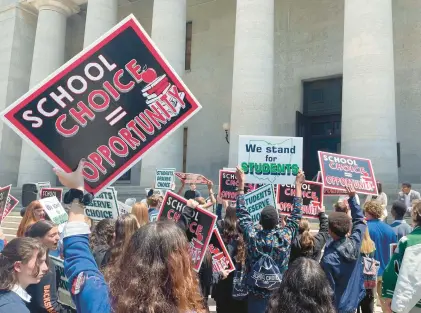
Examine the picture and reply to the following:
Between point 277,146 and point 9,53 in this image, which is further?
point 9,53

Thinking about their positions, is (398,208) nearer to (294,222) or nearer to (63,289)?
(294,222)

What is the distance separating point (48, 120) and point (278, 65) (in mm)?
15658

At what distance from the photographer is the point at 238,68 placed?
13195 millimetres

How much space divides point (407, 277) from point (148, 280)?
8.92ft

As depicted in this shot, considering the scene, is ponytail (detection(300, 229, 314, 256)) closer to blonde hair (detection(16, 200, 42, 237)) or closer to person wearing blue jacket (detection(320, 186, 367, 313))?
person wearing blue jacket (detection(320, 186, 367, 313))

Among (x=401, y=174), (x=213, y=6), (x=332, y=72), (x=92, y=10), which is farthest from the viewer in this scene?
(x=213, y=6)

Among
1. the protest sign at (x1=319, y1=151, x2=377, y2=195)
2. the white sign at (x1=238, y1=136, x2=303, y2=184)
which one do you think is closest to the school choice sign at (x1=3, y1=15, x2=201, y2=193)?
the white sign at (x1=238, y1=136, x2=303, y2=184)

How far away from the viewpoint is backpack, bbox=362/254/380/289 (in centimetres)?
518

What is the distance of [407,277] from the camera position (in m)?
3.55

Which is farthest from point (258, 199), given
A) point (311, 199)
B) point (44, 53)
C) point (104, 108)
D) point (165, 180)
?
point (44, 53)

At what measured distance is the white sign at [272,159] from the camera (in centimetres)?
659

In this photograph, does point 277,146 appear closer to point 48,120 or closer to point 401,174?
point 48,120

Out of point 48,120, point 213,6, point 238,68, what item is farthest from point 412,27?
point 48,120

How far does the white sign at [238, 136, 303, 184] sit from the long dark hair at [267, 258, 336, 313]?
4.70m
